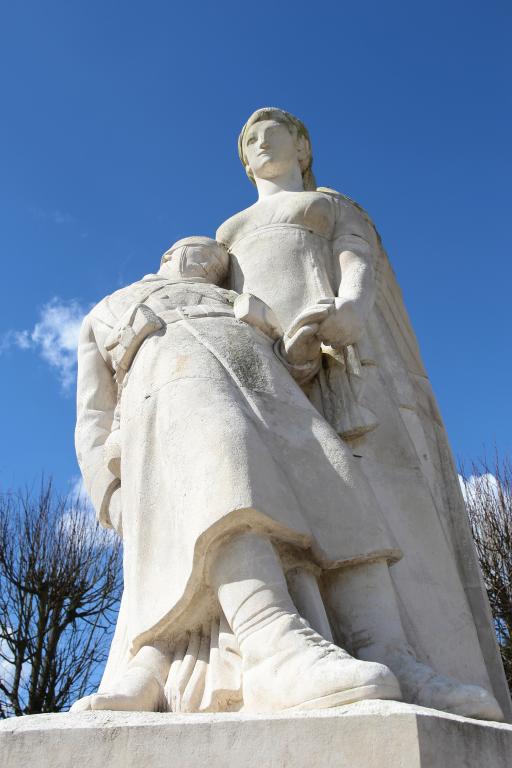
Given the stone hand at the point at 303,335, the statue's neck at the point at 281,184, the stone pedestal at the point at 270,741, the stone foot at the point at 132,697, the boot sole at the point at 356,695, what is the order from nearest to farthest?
1. the stone pedestal at the point at 270,741
2. the boot sole at the point at 356,695
3. the stone foot at the point at 132,697
4. the stone hand at the point at 303,335
5. the statue's neck at the point at 281,184

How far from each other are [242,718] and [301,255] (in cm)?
253

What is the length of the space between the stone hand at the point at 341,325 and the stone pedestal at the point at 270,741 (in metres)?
1.79

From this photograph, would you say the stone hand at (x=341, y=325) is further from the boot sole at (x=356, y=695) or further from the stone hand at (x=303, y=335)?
the boot sole at (x=356, y=695)

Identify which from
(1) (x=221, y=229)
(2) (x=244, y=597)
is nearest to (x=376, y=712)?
(2) (x=244, y=597)

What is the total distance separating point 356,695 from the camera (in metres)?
Answer: 2.11

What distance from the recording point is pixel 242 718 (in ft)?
6.65

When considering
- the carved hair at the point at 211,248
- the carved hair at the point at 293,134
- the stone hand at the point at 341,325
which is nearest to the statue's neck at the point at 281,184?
the carved hair at the point at 293,134

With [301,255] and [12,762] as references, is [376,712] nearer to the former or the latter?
[12,762]

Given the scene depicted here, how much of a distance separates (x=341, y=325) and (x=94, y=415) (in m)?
1.16

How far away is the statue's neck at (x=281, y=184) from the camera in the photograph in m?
4.60

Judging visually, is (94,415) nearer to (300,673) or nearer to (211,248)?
(211,248)

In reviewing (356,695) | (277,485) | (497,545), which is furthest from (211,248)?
(497,545)

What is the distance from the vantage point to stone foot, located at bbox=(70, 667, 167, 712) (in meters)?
2.38

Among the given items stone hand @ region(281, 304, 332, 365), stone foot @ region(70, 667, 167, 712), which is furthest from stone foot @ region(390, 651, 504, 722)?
stone hand @ region(281, 304, 332, 365)
